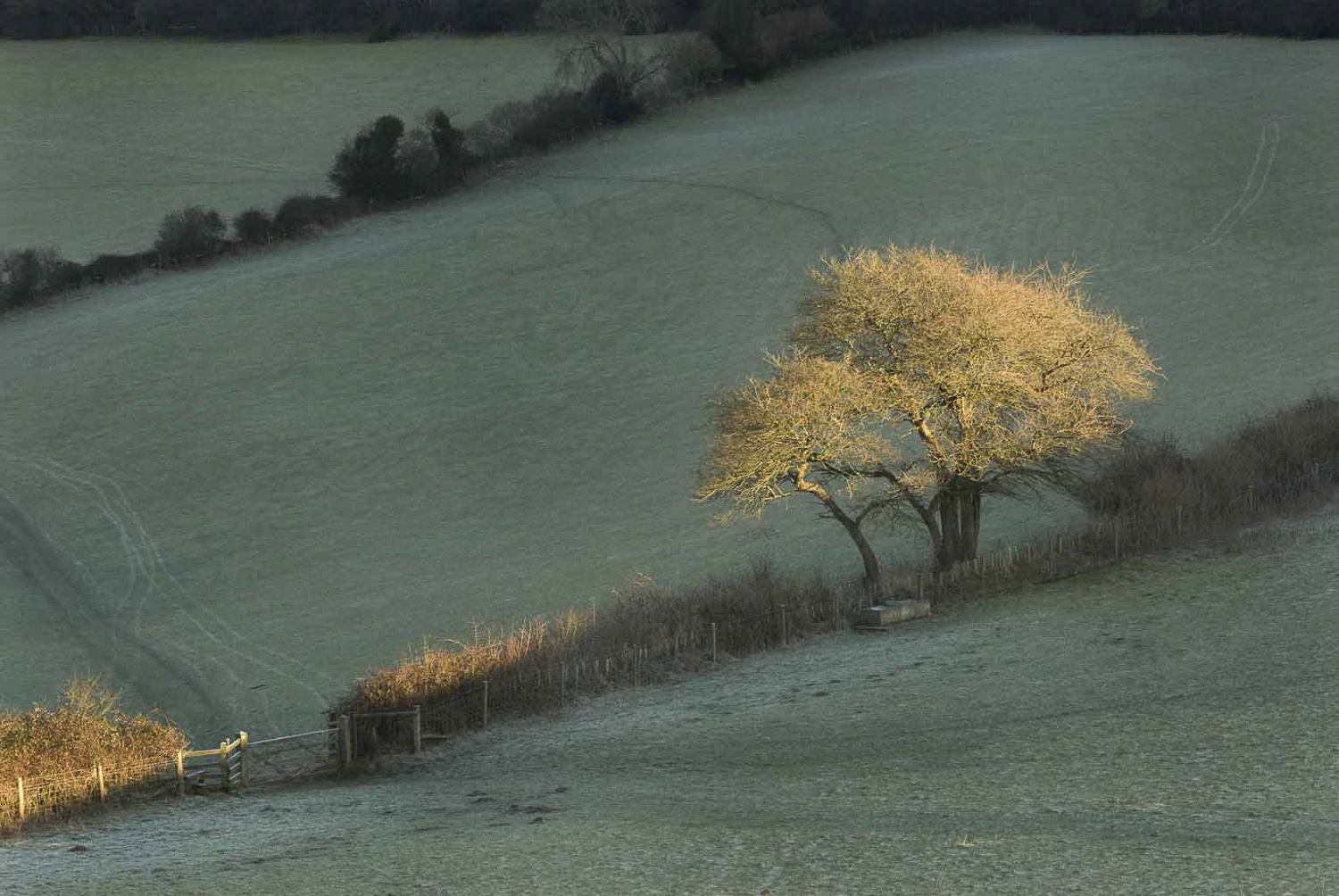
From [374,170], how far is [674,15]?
26079 mm

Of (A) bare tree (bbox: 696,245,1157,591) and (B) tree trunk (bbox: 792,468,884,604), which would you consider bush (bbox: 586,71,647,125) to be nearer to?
(A) bare tree (bbox: 696,245,1157,591)

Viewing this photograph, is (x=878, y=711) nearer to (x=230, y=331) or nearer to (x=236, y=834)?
(x=236, y=834)

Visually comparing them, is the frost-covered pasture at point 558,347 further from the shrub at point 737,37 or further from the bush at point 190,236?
the shrub at point 737,37

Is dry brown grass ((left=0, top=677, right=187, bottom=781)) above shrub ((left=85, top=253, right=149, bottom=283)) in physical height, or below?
below

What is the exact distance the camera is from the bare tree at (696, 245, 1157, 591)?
31.7 m

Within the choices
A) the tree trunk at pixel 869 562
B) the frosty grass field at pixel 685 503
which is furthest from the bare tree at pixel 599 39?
the tree trunk at pixel 869 562

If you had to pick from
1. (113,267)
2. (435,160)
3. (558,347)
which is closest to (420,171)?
(435,160)

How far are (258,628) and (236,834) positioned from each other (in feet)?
58.7

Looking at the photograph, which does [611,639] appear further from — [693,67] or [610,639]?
[693,67]

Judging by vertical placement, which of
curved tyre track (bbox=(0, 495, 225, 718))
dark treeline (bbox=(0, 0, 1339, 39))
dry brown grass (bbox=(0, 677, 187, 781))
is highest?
dark treeline (bbox=(0, 0, 1339, 39))

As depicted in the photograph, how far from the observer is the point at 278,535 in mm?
42500

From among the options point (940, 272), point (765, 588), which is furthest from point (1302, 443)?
point (765, 588)

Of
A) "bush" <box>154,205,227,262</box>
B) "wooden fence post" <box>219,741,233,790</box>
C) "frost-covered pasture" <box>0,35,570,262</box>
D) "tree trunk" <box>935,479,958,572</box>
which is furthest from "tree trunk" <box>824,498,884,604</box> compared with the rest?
"frost-covered pasture" <box>0,35,570,262</box>

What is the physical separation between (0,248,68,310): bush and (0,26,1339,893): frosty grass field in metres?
2.13
